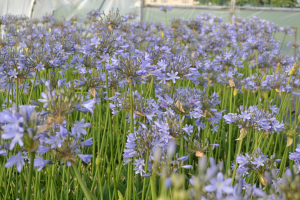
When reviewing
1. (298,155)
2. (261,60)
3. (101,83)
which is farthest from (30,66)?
(261,60)

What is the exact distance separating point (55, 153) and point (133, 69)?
97 cm

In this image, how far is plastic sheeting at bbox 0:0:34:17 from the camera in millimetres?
14598

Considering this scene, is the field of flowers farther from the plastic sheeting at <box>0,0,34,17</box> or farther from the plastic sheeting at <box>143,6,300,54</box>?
the plastic sheeting at <box>143,6,300,54</box>

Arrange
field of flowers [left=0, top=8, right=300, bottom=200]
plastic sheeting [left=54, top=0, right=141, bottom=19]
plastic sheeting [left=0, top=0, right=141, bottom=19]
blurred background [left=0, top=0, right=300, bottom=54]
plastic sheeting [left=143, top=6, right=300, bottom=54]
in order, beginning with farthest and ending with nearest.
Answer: plastic sheeting [left=54, top=0, right=141, bottom=19], plastic sheeting [left=143, top=6, right=300, bottom=54], blurred background [left=0, top=0, right=300, bottom=54], plastic sheeting [left=0, top=0, right=141, bottom=19], field of flowers [left=0, top=8, right=300, bottom=200]

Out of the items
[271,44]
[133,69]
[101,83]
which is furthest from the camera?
[271,44]

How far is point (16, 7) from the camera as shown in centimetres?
1539

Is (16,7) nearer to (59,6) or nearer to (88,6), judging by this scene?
(59,6)

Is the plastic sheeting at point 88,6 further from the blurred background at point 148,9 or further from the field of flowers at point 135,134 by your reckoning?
the field of flowers at point 135,134

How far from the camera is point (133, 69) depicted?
2.19 meters

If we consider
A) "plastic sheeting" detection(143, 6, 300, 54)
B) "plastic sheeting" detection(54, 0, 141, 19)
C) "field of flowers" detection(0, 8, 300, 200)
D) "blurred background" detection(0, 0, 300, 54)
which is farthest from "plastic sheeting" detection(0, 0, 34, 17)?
"field of flowers" detection(0, 8, 300, 200)

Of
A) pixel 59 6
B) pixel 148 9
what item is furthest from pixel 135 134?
pixel 148 9

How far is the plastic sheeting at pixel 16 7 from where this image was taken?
14598 mm

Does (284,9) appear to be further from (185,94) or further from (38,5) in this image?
(185,94)

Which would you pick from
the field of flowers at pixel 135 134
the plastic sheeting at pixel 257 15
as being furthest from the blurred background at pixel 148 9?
the field of flowers at pixel 135 134
